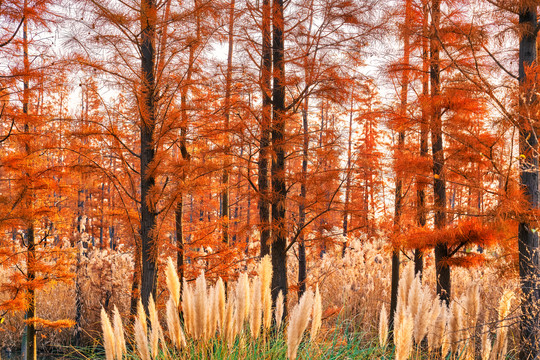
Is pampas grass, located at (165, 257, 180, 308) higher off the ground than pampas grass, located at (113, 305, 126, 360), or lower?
higher

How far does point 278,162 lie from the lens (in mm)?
6727

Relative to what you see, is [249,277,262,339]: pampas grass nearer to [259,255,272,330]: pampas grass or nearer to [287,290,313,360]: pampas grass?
[259,255,272,330]: pampas grass

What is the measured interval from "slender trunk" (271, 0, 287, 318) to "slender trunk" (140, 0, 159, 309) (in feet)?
5.49

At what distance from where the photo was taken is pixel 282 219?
21.1 feet

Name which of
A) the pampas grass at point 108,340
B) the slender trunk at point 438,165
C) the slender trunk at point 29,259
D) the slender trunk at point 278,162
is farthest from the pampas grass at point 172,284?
the slender trunk at point 29,259

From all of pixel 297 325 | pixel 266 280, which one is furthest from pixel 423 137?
pixel 297 325

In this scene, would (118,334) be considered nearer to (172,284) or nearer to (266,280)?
(172,284)

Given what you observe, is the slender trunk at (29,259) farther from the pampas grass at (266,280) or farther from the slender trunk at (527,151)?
the slender trunk at (527,151)

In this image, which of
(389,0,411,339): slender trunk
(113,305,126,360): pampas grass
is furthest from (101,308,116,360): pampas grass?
(389,0,411,339): slender trunk

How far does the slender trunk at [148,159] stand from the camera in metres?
5.95

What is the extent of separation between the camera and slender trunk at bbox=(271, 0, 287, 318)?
21.3ft

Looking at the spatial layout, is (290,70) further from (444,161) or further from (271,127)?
(444,161)

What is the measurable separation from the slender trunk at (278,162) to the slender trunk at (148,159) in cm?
167

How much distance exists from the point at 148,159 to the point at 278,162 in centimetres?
187
